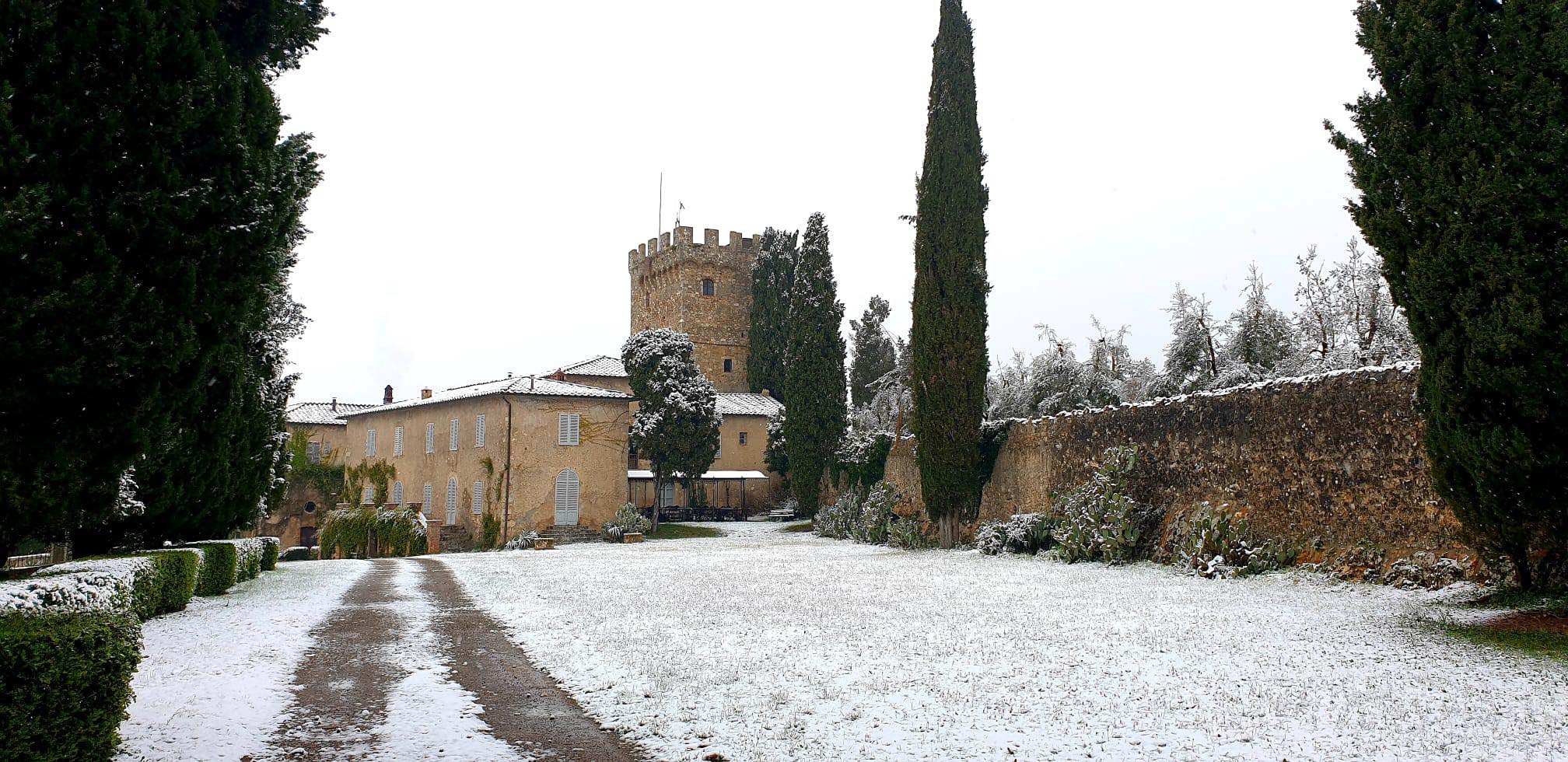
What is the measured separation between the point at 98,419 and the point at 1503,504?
9.05 meters

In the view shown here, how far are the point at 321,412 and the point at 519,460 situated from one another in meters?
17.1

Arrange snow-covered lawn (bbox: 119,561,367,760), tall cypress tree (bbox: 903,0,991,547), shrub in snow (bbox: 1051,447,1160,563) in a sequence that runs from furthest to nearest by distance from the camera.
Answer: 1. tall cypress tree (bbox: 903,0,991,547)
2. shrub in snow (bbox: 1051,447,1160,563)
3. snow-covered lawn (bbox: 119,561,367,760)

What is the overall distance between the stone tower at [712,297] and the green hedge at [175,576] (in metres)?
35.7

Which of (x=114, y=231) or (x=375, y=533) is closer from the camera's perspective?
(x=114, y=231)

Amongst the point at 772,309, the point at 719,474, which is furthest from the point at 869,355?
the point at 719,474

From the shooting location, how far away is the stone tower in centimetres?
4591

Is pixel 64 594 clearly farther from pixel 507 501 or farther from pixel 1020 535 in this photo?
pixel 507 501

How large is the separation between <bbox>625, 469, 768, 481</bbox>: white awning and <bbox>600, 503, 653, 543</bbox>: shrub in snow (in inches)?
182

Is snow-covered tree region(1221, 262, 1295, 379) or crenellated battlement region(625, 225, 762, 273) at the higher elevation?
crenellated battlement region(625, 225, 762, 273)

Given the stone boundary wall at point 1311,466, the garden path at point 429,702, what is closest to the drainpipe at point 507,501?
the stone boundary wall at point 1311,466

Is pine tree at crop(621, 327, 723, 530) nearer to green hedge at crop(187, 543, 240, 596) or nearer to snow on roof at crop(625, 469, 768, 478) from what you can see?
snow on roof at crop(625, 469, 768, 478)

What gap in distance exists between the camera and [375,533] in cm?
2858

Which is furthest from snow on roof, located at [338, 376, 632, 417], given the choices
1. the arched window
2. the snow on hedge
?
the snow on hedge

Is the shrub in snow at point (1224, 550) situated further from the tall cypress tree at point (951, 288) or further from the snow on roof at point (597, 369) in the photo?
the snow on roof at point (597, 369)
